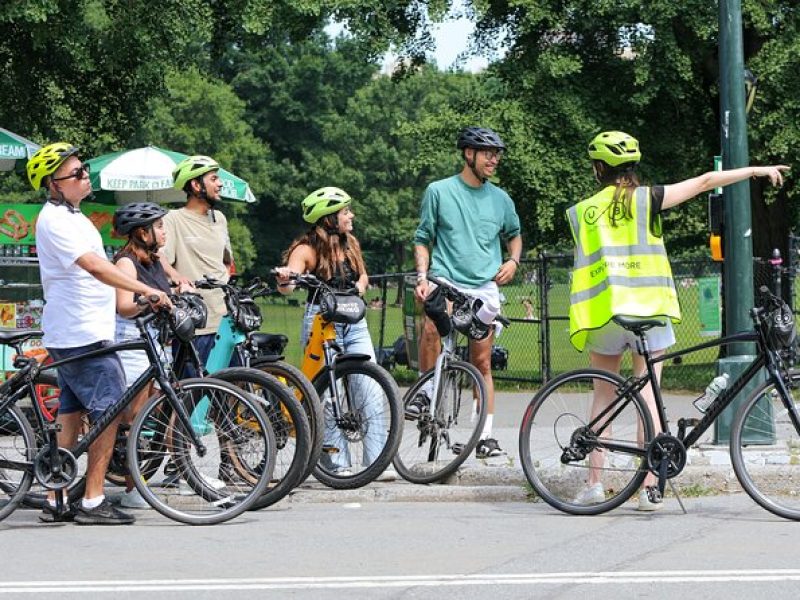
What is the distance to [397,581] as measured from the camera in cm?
619

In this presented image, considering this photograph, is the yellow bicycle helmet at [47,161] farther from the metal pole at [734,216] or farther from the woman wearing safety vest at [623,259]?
the metal pole at [734,216]

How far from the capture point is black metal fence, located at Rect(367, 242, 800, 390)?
54.0 feet

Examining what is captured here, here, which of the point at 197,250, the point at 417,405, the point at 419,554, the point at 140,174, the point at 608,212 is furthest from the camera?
the point at 140,174

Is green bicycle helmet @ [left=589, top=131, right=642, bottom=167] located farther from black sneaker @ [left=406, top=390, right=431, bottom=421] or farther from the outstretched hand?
black sneaker @ [left=406, top=390, right=431, bottom=421]

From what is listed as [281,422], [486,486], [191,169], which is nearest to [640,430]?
[486,486]

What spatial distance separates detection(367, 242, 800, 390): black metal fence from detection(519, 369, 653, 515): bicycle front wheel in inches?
293

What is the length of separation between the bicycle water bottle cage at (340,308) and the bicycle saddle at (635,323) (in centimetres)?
162

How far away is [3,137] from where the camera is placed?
14.6 metres

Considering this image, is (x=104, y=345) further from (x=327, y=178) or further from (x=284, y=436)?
(x=327, y=178)

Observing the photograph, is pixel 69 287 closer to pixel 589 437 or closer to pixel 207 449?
pixel 207 449

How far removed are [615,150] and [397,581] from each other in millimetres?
2838

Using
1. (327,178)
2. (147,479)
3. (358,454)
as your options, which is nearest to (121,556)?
(147,479)

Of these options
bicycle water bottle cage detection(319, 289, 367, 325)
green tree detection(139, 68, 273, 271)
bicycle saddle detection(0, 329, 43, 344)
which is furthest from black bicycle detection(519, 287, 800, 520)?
green tree detection(139, 68, 273, 271)

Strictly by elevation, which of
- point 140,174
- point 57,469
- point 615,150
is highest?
point 140,174
